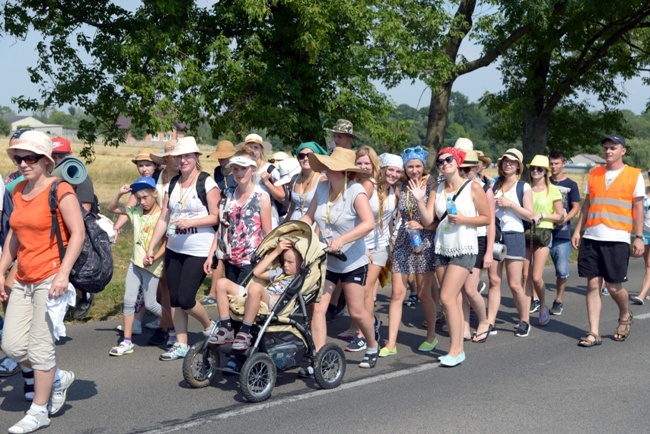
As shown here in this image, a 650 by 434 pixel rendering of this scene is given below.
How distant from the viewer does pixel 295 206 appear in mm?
8523

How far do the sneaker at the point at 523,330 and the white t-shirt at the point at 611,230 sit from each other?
1.21 metres

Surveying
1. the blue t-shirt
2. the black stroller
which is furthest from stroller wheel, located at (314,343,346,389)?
the blue t-shirt

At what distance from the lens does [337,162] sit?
7.27 metres

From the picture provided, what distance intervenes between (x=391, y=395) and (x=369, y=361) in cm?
87

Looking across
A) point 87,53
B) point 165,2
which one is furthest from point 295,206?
point 87,53

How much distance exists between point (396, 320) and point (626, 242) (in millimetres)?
2530

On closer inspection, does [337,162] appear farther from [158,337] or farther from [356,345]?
[158,337]

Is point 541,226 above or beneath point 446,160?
beneath

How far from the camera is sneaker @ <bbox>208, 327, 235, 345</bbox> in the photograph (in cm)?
677

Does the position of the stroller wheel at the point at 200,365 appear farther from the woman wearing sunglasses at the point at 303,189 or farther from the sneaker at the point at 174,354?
the woman wearing sunglasses at the point at 303,189

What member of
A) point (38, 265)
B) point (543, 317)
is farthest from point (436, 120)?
point (38, 265)

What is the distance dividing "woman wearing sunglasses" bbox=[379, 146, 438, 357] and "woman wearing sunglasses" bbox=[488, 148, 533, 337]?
115cm

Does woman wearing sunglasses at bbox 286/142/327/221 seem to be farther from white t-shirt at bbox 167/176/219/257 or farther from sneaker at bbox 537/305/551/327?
sneaker at bbox 537/305/551/327

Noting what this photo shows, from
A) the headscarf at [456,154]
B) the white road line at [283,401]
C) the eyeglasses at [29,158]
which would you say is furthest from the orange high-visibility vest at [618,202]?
the eyeglasses at [29,158]
